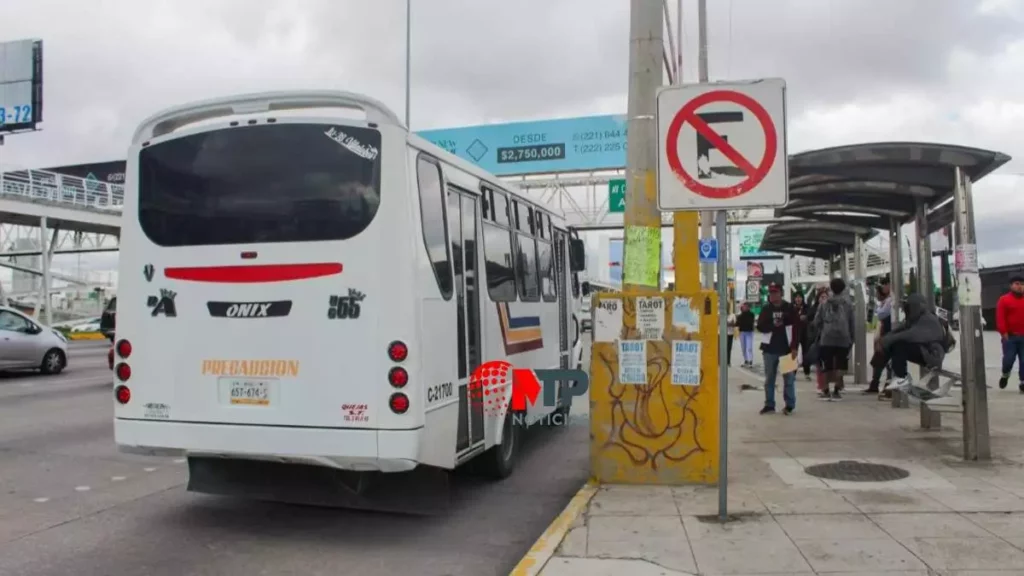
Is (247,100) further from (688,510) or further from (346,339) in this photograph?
(688,510)

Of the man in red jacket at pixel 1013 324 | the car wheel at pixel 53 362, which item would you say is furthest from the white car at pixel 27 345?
the man in red jacket at pixel 1013 324

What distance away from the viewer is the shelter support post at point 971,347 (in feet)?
26.4

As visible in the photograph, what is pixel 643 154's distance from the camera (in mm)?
8062

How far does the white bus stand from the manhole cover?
3374 millimetres

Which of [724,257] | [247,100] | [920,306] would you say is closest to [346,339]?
[247,100]

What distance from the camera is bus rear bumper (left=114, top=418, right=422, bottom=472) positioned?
18.5 ft

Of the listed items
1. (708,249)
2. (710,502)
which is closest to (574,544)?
(710,502)

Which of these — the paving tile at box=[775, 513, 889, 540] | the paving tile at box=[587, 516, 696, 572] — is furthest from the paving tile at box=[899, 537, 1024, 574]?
the paving tile at box=[587, 516, 696, 572]

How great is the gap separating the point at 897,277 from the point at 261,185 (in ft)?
31.3

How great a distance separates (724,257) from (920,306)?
4835 mm

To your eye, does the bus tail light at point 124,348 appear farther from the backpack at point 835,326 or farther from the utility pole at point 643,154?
the backpack at point 835,326

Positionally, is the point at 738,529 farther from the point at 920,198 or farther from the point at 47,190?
the point at 47,190

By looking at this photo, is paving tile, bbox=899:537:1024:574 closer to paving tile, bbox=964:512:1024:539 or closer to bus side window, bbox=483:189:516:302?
paving tile, bbox=964:512:1024:539

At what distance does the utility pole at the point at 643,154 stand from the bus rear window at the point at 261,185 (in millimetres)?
2934
